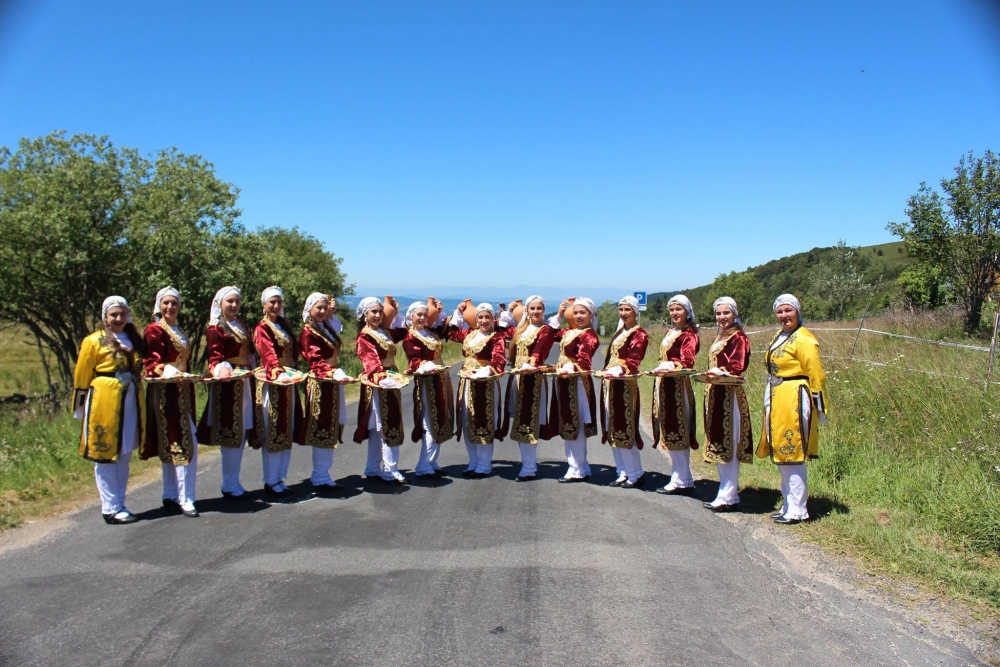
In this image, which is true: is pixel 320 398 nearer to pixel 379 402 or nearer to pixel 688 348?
pixel 379 402

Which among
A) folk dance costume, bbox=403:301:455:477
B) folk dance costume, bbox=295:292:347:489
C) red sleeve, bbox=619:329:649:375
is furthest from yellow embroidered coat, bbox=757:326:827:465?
folk dance costume, bbox=295:292:347:489

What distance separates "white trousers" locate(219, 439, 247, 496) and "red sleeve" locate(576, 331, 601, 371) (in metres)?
3.53

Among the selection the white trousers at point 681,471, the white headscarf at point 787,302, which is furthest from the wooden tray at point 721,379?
the white trousers at point 681,471

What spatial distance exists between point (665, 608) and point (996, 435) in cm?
423

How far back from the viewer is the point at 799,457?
227 inches

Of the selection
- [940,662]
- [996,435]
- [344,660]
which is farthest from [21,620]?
[996,435]

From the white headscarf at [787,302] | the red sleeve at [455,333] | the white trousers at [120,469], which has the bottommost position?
the white trousers at [120,469]

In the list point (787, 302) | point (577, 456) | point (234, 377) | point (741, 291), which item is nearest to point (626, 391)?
point (577, 456)

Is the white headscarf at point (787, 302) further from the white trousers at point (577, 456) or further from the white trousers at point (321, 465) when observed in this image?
the white trousers at point (321, 465)

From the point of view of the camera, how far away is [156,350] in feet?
20.2

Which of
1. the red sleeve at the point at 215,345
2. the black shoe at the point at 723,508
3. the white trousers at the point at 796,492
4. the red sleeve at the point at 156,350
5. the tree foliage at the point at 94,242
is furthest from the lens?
the tree foliage at the point at 94,242

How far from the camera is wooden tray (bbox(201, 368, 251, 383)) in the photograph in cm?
633

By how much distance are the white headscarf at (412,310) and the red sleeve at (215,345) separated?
1.98 meters

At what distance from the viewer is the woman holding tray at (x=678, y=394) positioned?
662 centimetres
